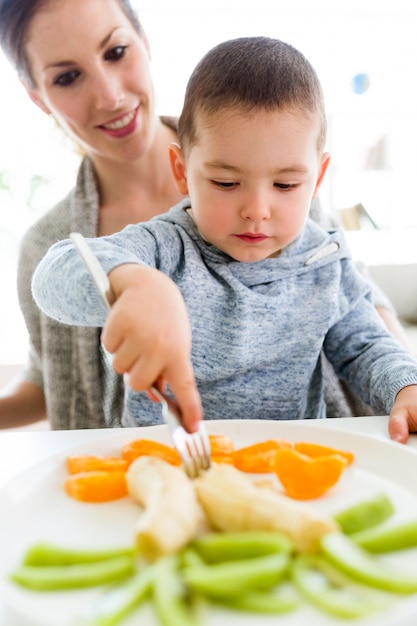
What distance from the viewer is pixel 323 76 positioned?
350 centimetres

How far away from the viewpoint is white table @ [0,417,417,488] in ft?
2.79

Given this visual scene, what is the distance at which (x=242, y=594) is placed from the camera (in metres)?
0.46

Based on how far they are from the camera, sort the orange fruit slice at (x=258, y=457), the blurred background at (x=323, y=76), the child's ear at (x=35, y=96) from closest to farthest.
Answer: the orange fruit slice at (x=258, y=457)
the child's ear at (x=35, y=96)
the blurred background at (x=323, y=76)

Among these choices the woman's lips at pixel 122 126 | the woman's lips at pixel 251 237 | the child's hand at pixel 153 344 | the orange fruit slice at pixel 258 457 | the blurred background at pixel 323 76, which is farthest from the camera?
the blurred background at pixel 323 76

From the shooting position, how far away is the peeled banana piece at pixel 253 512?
0.52m

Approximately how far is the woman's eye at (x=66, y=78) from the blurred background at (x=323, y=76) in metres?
1.96

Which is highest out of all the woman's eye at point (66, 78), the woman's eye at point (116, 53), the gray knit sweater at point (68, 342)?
the woman's eye at point (116, 53)

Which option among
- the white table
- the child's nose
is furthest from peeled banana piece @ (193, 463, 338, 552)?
the child's nose

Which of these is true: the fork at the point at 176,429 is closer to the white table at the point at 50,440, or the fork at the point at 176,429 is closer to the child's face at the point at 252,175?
the white table at the point at 50,440

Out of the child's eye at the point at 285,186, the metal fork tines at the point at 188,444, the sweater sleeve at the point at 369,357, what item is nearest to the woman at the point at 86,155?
the sweater sleeve at the point at 369,357

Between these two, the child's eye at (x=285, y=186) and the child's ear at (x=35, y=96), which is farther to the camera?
the child's ear at (x=35, y=96)

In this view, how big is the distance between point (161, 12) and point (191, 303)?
289 cm

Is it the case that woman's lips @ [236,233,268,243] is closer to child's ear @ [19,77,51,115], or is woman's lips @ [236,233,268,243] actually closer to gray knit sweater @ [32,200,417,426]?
gray knit sweater @ [32,200,417,426]

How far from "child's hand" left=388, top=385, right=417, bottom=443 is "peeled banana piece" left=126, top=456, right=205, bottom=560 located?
34cm
